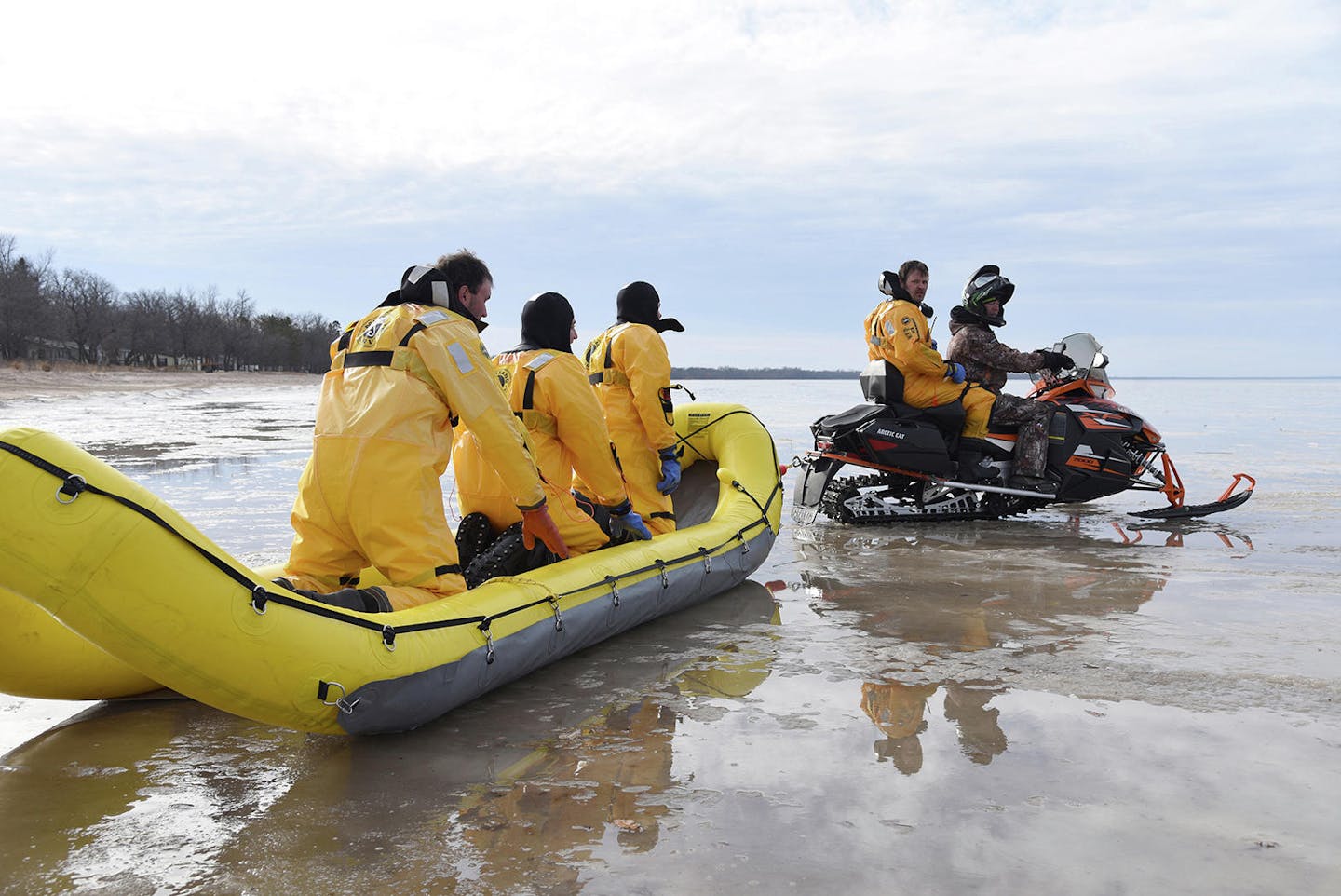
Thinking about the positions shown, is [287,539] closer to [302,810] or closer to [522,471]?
[522,471]

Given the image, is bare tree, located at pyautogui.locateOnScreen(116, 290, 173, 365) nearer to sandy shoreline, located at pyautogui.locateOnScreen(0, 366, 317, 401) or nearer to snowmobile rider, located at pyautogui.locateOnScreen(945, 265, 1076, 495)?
sandy shoreline, located at pyautogui.locateOnScreen(0, 366, 317, 401)

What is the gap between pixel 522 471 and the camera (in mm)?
3623

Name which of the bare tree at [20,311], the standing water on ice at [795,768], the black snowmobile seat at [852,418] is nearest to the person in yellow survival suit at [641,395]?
the standing water on ice at [795,768]

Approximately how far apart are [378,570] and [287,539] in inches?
130

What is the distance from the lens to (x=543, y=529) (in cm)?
386

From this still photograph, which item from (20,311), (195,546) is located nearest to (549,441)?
(195,546)

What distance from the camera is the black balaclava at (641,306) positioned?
5.28 m

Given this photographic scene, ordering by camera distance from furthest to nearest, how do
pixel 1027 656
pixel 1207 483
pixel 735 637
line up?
pixel 1207 483 → pixel 735 637 → pixel 1027 656

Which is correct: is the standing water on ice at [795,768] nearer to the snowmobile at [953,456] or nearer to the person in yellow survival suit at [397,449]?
the person in yellow survival suit at [397,449]

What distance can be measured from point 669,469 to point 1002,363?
10.9 ft

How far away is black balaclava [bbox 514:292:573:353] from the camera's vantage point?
438 cm

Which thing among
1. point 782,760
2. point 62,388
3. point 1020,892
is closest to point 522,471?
point 782,760

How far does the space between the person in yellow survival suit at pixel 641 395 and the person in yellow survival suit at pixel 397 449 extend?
4.99 ft

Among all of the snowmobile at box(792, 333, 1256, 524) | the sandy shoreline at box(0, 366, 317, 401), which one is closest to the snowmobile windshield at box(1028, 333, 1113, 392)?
the snowmobile at box(792, 333, 1256, 524)
